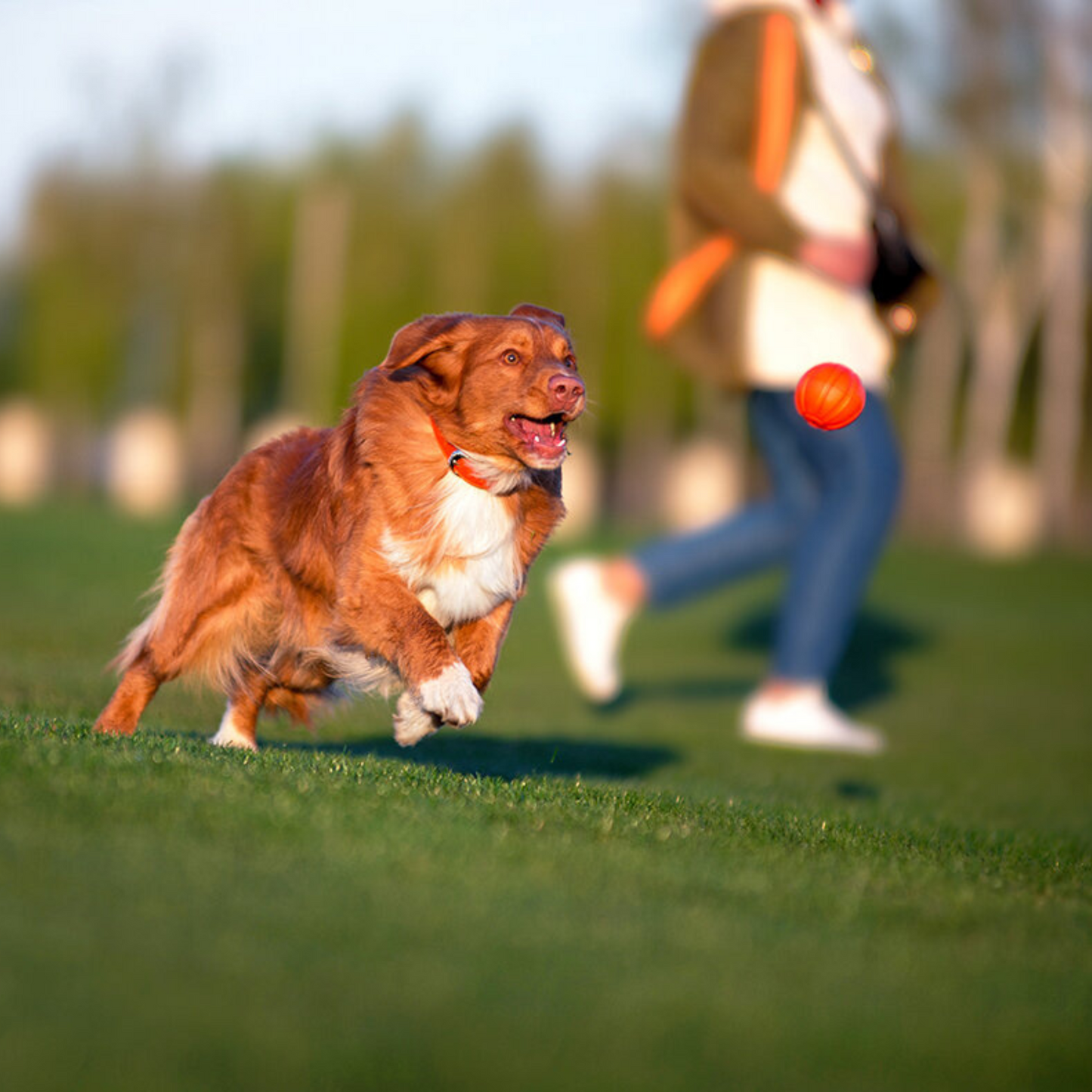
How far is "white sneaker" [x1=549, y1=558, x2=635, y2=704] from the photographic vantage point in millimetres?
8531

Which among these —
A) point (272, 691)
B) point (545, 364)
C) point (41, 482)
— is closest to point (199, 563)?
point (272, 691)

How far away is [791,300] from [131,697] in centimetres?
364

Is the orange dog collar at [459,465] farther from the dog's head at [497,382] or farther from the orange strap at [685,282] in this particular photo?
the orange strap at [685,282]

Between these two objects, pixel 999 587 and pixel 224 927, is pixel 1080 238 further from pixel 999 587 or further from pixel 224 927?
pixel 224 927

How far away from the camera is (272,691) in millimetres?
5848

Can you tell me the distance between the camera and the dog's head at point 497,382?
16.6 feet

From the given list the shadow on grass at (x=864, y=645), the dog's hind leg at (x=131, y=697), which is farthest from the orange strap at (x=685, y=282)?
the shadow on grass at (x=864, y=645)

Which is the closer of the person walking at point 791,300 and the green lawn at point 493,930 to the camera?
the green lawn at point 493,930

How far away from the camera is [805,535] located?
8164 millimetres

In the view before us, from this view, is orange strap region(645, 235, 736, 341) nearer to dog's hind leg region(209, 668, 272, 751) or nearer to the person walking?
the person walking

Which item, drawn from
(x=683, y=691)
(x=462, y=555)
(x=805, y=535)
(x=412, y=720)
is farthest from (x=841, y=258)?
(x=683, y=691)

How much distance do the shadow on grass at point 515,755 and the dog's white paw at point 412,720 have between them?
1.64 ft

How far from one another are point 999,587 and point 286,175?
1352 inches

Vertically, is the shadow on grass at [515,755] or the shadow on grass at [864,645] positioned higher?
the shadow on grass at [515,755]
